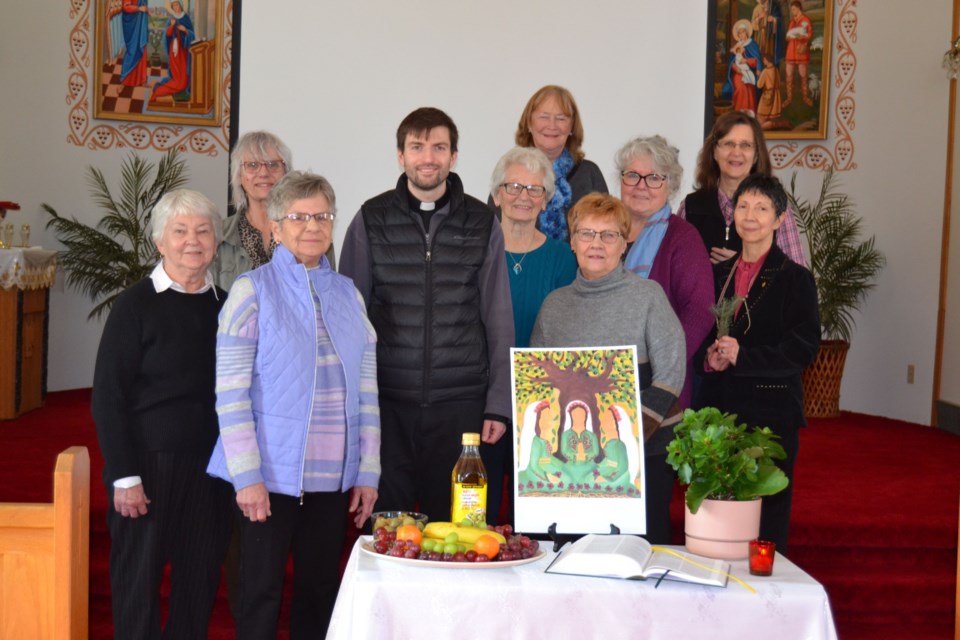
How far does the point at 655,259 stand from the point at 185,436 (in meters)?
1.50

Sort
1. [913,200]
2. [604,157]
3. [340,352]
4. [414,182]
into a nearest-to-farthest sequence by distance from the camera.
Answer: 1. [340,352]
2. [414,182]
3. [604,157]
4. [913,200]

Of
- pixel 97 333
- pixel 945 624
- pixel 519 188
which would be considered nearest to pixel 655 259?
pixel 519 188

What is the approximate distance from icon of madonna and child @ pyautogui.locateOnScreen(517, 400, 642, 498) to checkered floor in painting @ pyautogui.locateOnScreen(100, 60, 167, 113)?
20.2 feet

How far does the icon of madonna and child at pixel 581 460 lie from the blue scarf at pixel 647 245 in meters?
1.05

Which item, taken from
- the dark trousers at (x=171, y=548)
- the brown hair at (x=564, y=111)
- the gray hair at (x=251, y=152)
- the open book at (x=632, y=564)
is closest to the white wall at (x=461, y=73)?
the brown hair at (x=564, y=111)

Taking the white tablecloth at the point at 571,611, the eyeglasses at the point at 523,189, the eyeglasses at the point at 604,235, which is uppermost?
the eyeglasses at the point at 523,189

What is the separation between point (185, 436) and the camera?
2.59 m

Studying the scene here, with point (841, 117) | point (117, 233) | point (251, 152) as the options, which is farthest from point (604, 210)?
point (841, 117)

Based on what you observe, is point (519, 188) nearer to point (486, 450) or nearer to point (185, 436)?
point (486, 450)

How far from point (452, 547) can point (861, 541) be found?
8.72ft

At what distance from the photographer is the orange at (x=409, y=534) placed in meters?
1.99

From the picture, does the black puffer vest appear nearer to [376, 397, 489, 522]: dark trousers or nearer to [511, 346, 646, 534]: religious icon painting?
[376, 397, 489, 522]: dark trousers

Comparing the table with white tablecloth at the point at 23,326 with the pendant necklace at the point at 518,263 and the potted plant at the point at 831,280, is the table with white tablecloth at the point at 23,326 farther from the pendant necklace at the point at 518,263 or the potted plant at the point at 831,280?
the potted plant at the point at 831,280

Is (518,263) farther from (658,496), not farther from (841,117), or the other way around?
A: (841,117)
